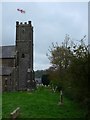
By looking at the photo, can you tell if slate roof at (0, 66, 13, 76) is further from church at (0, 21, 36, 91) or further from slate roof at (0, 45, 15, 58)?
slate roof at (0, 45, 15, 58)

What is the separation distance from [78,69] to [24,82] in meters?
68.5

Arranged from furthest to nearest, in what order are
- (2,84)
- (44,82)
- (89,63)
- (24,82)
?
(44,82) → (24,82) → (2,84) → (89,63)

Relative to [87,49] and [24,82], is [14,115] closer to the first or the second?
[87,49]

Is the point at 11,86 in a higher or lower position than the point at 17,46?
lower

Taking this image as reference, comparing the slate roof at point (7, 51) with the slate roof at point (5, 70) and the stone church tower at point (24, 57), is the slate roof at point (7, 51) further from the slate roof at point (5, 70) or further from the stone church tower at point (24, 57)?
the slate roof at point (5, 70)

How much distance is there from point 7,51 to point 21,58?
4.11 meters

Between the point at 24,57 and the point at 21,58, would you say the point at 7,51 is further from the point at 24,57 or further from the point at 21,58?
the point at 24,57

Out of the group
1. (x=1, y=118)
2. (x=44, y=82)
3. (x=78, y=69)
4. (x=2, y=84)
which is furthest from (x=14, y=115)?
(x=44, y=82)

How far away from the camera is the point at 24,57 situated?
8650 cm

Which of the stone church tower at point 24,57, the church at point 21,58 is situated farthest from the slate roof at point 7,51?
the stone church tower at point 24,57

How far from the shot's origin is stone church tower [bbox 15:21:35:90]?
84856 millimetres

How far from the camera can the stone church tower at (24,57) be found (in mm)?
84856

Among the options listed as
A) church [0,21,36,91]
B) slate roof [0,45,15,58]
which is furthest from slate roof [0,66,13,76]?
slate roof [0,45,15,58]

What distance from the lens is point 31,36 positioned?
8869 cm
